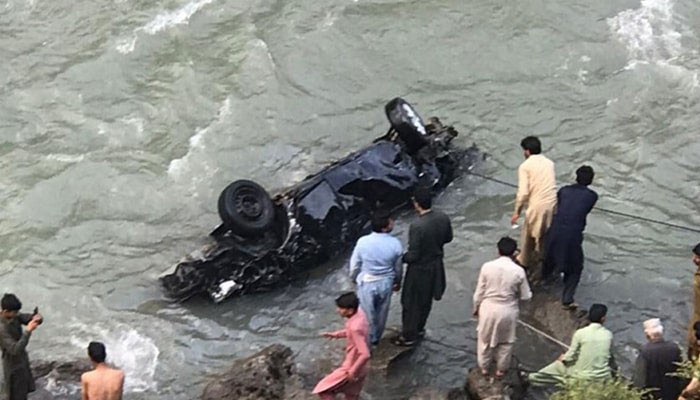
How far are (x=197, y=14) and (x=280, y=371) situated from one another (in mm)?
9442

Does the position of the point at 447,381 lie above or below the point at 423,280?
below

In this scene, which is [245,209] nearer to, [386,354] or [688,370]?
[386,354]

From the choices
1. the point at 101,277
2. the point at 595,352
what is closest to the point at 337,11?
the point at 101,277

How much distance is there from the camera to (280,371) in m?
11.1

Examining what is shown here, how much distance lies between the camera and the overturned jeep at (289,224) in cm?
1267

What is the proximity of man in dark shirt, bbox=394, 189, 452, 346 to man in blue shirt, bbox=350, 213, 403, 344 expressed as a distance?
184mm

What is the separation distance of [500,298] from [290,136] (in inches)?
244

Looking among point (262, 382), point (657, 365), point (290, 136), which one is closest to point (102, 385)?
point (262, 382)

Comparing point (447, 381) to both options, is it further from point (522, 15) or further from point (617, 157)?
point (522, 15)

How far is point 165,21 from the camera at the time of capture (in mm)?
18750

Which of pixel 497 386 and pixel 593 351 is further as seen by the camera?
pixel 497 386

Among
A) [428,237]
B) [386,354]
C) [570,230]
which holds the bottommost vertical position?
[386,354]

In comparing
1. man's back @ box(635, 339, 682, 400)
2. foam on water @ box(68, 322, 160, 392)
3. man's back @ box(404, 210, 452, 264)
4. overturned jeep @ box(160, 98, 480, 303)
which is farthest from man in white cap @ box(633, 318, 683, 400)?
foam on water @ box(68, 322, 160, 392)

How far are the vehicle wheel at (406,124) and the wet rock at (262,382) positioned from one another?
3798 mm
